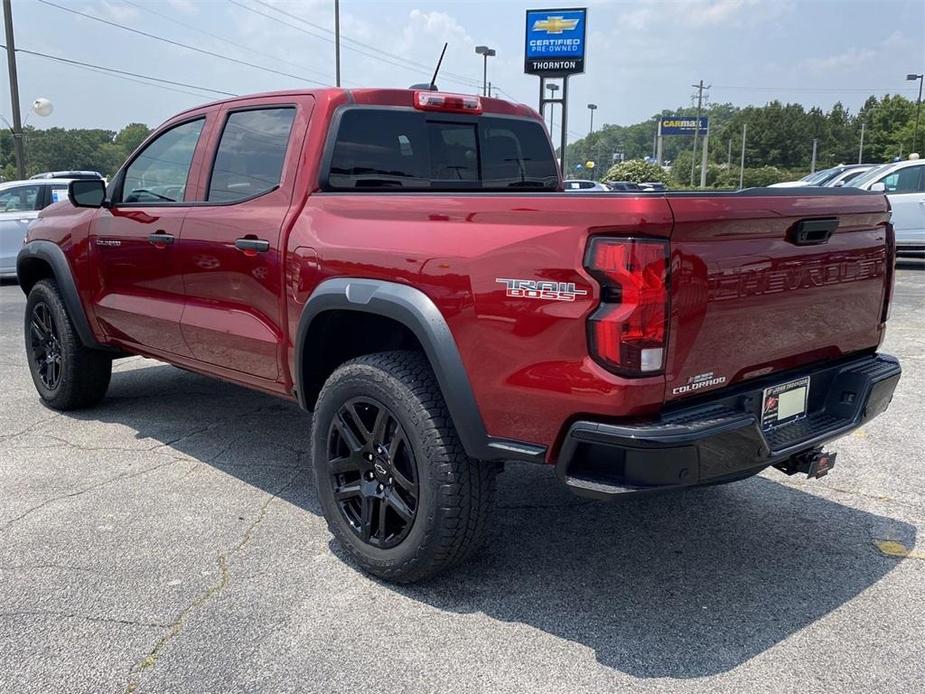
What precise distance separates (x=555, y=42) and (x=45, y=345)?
1046 inches

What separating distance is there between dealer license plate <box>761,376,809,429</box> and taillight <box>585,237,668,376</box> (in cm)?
63

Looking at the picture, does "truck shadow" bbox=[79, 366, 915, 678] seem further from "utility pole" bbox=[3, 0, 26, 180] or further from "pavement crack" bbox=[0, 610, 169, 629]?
"utility pole" bbox=[3, 0, 26, 180]

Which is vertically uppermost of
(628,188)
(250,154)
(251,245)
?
(250,154)

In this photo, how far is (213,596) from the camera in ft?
10.3

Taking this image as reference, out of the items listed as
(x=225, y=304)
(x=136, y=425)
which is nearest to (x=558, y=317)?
(x=225, y=304)

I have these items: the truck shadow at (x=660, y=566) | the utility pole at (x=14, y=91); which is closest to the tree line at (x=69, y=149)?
the utility pole at (x=14, y=91)

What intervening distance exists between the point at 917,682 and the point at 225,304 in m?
3.22

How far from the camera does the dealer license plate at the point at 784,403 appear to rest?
286 centimetres

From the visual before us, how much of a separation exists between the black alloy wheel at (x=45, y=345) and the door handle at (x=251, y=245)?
7.80ft

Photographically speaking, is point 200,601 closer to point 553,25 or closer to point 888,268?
point 888,268

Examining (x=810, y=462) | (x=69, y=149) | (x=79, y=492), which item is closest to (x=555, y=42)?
(x=79, y=492)

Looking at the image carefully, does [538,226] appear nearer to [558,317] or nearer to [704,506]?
[558,317]

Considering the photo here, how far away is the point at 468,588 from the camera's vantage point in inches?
127

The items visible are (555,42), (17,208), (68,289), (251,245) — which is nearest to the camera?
(251,245)
